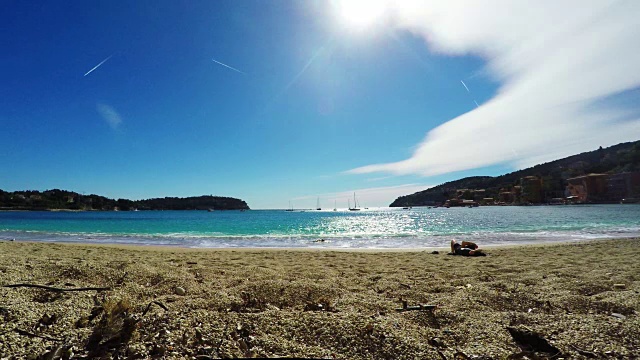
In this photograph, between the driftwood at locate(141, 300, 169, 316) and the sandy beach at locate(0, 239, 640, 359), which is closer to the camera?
the sandy beach at locate(0, 239, 640, 359)

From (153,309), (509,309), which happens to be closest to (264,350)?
(153,309)

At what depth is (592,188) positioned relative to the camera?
9656 cm

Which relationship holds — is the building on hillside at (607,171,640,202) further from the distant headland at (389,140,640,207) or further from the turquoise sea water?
the turquoise sea water

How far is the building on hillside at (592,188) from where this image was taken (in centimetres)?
9556

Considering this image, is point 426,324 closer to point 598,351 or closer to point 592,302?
point 598,351

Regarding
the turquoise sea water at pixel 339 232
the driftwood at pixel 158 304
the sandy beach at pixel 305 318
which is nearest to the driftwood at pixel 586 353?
the sandy beach at pixel 305 318

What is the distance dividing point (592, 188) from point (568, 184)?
41.7 ft

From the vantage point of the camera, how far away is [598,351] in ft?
6.98

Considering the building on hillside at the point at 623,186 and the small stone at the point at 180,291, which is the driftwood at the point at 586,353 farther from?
the building on hillside at the point at 623,186

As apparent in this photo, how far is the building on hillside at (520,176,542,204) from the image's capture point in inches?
4444

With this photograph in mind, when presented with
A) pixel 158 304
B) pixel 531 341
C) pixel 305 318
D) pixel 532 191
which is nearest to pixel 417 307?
pixel 531 341

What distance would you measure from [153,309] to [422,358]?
97.2 inches

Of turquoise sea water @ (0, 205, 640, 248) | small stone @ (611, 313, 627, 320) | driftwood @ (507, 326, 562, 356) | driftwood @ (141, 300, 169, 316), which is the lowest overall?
turquoise sea water @ (0, 205, 640, 248)

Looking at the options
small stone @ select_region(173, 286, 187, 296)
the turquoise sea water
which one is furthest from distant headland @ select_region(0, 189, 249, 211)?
small stone @ select_region(173, 286, 187, 296)
